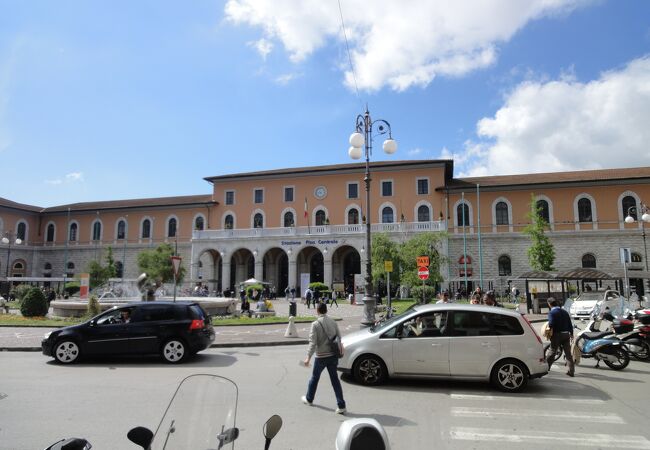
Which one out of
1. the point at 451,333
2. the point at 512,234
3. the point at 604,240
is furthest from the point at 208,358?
the point at 604,240

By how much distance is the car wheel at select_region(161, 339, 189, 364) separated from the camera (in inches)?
400

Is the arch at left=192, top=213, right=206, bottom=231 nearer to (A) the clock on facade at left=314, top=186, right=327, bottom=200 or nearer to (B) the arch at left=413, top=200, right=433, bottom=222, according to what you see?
(A) the clock on facade at left=314, top=186, right=327, bottom=200

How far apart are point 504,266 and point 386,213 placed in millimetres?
11564

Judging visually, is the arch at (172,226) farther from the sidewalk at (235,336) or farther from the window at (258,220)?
the sidewalk at (235,336)

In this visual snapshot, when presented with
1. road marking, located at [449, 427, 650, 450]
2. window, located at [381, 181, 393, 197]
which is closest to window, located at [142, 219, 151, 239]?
window, located at [381, 181, 393, 197]

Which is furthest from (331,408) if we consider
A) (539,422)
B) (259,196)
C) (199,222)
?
(199,222)

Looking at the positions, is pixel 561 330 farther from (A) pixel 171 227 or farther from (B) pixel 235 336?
(A) pixel 171 227

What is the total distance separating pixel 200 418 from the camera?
258 cm

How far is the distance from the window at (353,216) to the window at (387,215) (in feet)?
8.38

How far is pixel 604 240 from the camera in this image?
37.9 meters

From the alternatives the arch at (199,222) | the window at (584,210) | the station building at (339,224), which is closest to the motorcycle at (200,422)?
the station building at (339,224)

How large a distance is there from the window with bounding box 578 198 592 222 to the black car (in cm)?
Answer: 3775

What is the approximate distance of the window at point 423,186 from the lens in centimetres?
4281

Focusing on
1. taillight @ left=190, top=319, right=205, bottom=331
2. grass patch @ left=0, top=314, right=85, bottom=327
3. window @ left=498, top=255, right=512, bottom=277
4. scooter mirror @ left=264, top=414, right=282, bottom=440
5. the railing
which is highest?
the railing
